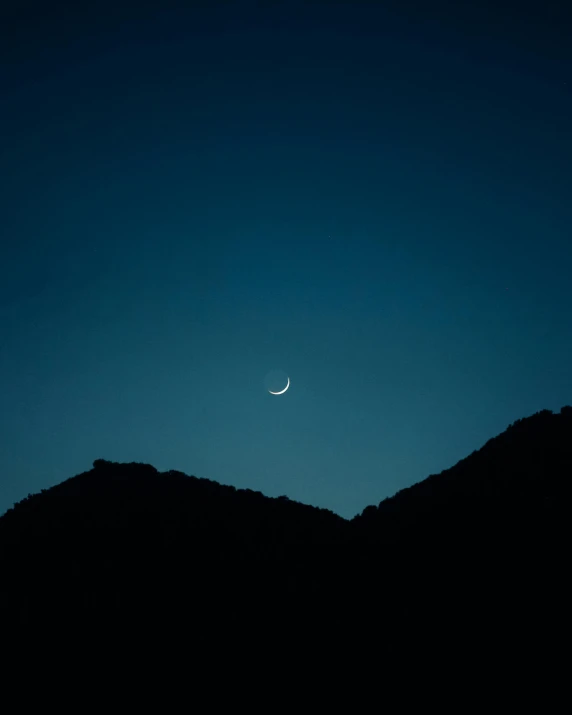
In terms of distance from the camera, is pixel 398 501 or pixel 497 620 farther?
pixel 398 501

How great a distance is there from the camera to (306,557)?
104 feet

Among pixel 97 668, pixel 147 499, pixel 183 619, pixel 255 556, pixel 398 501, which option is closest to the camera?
pixel 97 668

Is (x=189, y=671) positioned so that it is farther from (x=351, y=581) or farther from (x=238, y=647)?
(x=351, y=581)

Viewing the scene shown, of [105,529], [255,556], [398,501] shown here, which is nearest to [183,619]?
[255,556]

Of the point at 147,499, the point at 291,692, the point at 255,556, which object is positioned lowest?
the point at 291,692

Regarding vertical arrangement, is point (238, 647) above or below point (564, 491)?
below

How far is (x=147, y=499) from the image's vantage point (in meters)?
35.5

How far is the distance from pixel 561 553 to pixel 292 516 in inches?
776

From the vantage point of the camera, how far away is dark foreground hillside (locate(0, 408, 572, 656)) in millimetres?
23500

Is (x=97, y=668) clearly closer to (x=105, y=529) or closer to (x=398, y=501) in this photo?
(x=105, y=529)

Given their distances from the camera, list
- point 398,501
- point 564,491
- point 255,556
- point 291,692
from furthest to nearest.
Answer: point 398,501 < point 255,556 < point 564,491 < point 291,692

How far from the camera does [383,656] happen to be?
2211cm

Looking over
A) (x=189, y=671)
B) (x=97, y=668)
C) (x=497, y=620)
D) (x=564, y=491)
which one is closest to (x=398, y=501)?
(x=564, y=491)

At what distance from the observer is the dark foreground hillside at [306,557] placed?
2350 cm
